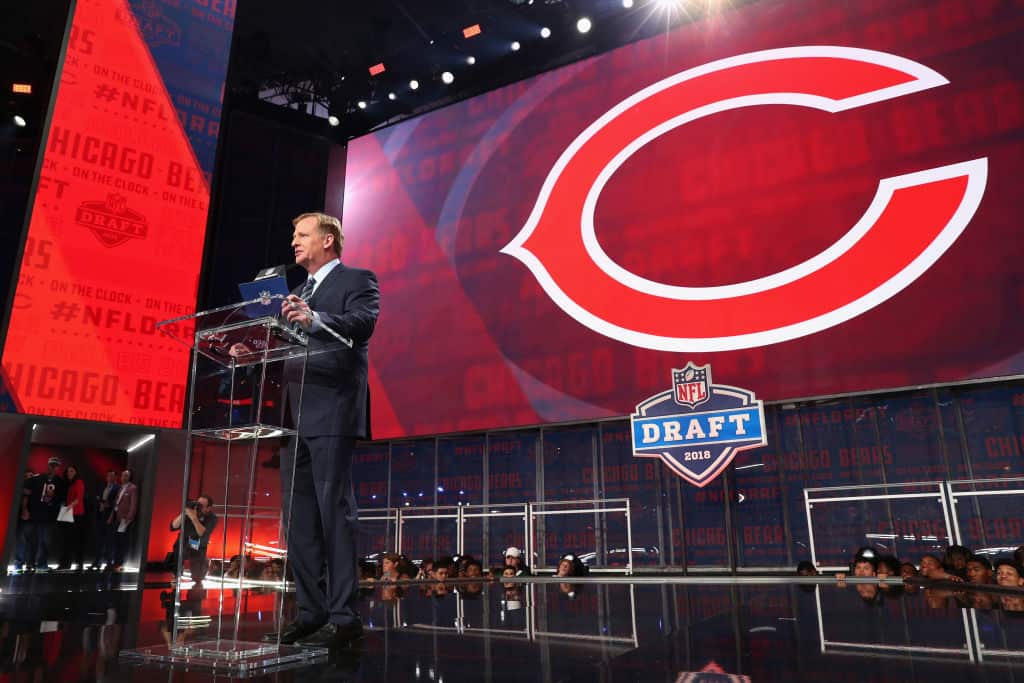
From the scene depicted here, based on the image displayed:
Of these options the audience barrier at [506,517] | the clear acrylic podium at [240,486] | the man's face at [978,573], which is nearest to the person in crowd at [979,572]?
the man's face at [978,573]

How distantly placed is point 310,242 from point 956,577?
13.1ft

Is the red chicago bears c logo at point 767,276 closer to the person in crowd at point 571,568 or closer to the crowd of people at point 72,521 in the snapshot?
the person in crowd at point 571,568

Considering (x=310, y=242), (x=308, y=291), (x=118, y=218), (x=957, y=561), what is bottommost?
(x=957, y=561)

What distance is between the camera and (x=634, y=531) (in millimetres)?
6859

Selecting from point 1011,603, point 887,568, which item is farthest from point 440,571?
point 1011,603

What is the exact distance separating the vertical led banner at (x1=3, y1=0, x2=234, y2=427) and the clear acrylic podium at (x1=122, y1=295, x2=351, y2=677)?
3144 mm

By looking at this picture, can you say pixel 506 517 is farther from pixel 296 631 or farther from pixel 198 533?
pixel 198 533

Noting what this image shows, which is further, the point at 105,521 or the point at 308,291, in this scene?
the point at 105,521

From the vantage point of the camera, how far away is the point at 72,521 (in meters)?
4.71

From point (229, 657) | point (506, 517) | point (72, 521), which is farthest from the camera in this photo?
point (506, 517)

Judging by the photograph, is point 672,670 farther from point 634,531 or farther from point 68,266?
point 634,531

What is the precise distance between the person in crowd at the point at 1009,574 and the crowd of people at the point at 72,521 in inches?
206

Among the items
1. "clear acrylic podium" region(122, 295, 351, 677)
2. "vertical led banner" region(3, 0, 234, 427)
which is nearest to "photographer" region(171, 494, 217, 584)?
"clear acrylic podium" region(122, 295, 351, 677)

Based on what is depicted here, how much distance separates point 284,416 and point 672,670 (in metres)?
1.02
